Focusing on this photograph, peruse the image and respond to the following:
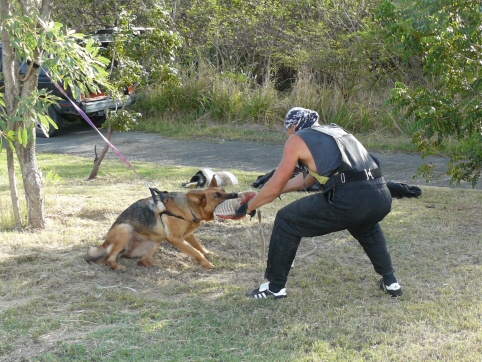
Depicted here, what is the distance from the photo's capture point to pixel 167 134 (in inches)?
592

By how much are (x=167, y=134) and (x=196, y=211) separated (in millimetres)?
9414

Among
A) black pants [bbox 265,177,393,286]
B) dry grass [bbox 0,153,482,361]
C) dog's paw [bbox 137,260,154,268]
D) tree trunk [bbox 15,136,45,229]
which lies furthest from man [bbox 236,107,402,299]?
tree trunk [bbox 15,136,45,229]

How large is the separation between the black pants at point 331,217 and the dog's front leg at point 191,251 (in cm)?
107

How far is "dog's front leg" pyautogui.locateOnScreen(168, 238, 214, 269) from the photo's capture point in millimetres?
5898

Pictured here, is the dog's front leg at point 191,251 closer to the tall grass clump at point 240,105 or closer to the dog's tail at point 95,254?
the dog's tail at point 95,254

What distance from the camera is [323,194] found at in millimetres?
4750

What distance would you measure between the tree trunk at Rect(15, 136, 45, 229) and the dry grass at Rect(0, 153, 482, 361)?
157mm

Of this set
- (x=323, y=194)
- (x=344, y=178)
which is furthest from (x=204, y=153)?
(x=344, y=178)

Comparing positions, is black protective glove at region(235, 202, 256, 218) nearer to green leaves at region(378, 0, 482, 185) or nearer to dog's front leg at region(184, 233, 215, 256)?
dog's front leg at region(184, 233, 215, 256)

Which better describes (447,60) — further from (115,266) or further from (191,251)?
(115,266)

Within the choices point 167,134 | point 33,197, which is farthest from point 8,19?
point 167,134

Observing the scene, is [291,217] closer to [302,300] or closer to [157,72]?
[302,300]

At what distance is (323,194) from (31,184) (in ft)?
11.3

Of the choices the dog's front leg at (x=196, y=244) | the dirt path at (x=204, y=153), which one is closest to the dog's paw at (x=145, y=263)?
the dog's front leg at (x=196, y=244)
